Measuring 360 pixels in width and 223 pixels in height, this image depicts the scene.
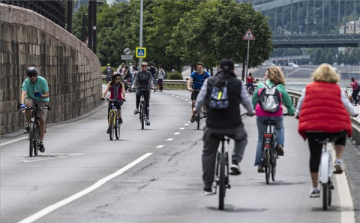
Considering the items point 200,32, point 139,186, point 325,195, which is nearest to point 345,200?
point 325,195

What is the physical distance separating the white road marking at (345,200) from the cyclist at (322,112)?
493 millimetres

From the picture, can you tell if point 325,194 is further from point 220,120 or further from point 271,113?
point 271,113

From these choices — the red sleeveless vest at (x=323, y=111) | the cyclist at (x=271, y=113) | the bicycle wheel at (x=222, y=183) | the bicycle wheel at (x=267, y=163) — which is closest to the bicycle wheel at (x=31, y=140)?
the cyclist at (x=271, y=113)

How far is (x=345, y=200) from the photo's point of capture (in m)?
12.1

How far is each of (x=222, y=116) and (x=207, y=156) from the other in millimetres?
446

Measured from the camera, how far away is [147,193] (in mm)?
12664

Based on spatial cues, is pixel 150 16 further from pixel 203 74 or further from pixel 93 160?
Result: pixel 93 160

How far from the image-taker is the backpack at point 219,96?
11.2 meters

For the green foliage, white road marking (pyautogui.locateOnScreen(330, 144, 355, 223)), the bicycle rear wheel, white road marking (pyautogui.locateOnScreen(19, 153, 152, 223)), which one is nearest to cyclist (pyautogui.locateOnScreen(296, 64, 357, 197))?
the bicycle rear wheel

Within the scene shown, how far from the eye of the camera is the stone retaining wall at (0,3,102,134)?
77.3ft

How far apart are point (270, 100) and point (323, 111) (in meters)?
2.80

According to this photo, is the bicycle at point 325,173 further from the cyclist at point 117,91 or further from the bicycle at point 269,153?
the cyclist at point 117,91

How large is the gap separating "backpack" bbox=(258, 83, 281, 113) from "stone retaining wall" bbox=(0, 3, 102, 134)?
10.2m

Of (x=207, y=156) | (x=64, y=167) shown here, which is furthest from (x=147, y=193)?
(x=64, y=167)
